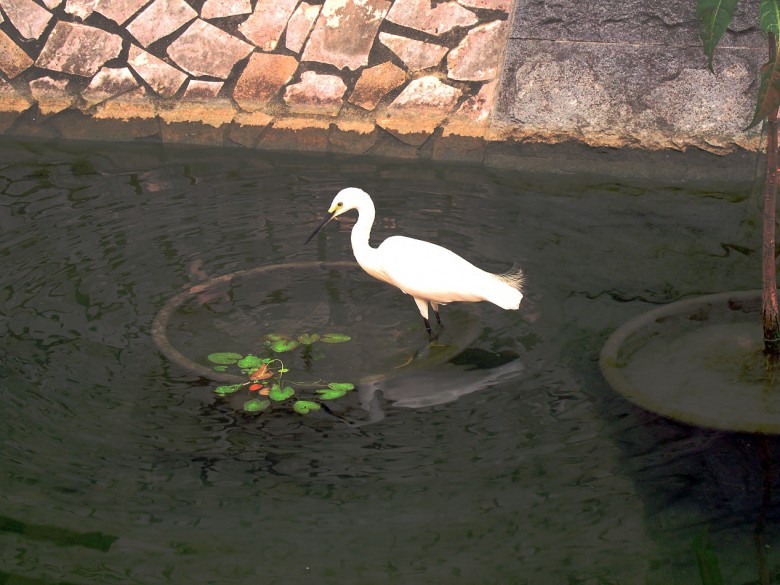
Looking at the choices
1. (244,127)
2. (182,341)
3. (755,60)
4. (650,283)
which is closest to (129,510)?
(182,341)

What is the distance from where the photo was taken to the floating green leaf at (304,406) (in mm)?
4508

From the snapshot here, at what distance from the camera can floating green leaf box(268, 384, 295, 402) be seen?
4.53m

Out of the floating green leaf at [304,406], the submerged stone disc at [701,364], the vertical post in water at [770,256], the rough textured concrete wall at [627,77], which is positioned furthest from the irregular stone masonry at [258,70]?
the floating green leaf at [304,406]

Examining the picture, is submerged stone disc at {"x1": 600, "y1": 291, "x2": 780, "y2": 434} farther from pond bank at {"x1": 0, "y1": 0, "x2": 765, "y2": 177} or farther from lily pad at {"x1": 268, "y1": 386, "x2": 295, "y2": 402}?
pond bank at {"x1": 0, "y1": 0, "x2": 765, "y2": 177}

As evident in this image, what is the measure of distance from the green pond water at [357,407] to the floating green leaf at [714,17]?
1.56 meters

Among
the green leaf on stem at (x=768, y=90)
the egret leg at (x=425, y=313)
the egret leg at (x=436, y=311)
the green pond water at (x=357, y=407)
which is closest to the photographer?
the green pond water at (x=357, y=407)

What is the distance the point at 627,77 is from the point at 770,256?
134 inches

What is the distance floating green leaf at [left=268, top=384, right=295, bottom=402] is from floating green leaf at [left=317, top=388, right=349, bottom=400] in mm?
131

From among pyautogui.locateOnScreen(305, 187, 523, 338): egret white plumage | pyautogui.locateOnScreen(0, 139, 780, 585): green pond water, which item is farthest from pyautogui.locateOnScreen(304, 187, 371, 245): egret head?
pyautogui.locateOnScreen(0, 139, 780, 585): green pond water

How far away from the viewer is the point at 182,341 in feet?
16.9

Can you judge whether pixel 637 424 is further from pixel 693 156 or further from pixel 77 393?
pixel 693 156

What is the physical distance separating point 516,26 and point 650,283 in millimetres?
2882

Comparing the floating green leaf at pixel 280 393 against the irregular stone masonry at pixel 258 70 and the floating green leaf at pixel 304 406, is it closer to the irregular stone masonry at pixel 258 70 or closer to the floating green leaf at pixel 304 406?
the floating green leaf at pixel 304 406

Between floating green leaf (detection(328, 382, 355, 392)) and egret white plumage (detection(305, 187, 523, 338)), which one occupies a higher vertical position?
egret white plumage (detection(305, 187, 523, 338))
